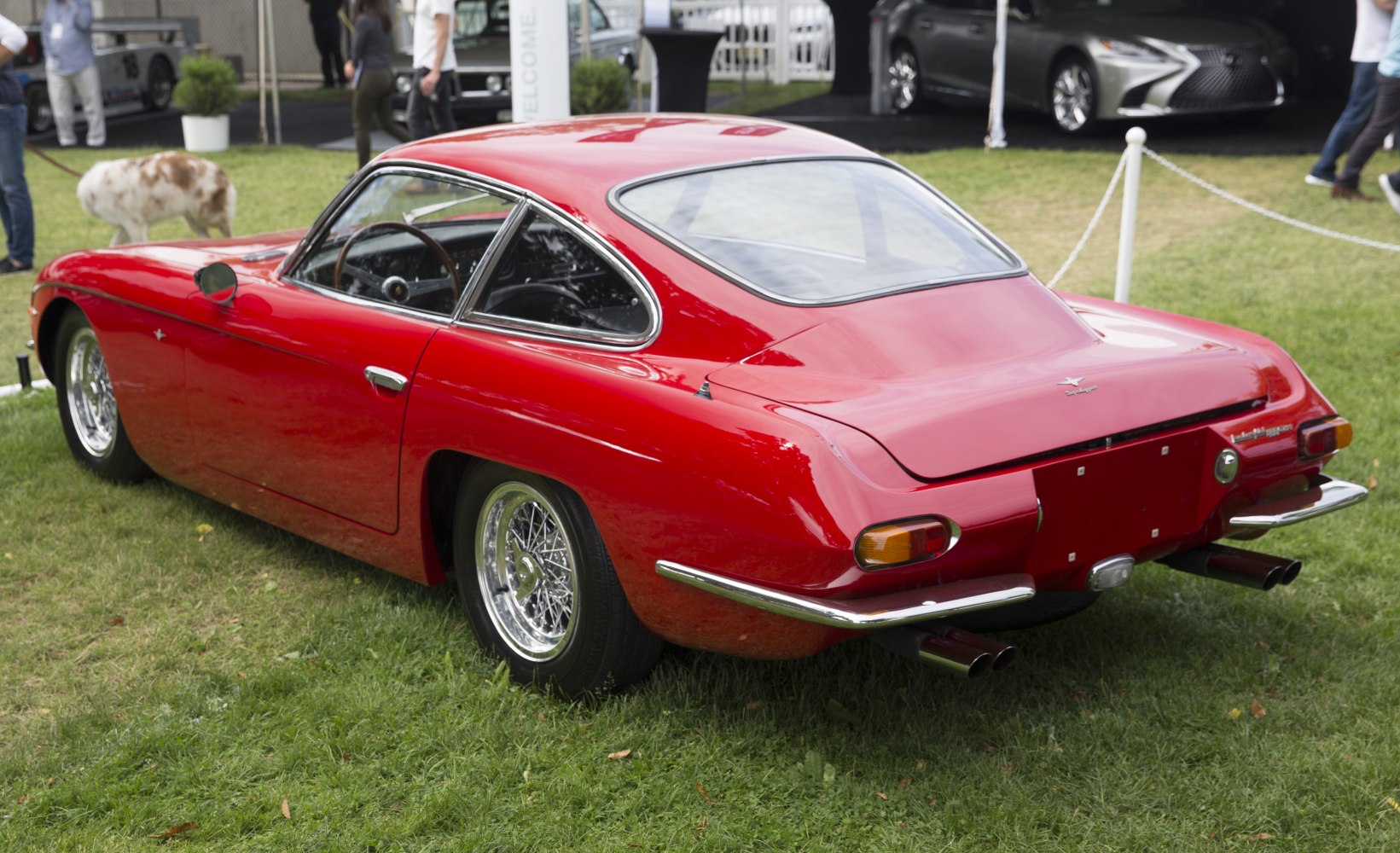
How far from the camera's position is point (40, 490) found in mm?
5312

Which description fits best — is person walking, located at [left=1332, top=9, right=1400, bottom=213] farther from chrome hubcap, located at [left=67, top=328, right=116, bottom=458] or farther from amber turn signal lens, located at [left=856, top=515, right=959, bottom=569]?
chrome hubcap, located at [left=67, top=328, right=116, bottom=458]

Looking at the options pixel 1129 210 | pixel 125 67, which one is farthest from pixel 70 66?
pixel 1129 210

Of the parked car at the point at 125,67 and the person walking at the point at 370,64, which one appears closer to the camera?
the person walking at the point at 370,64

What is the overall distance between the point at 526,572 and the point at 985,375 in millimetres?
1319

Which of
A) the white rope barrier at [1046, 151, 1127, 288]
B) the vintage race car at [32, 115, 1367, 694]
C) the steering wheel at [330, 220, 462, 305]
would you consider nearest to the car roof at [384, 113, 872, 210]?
the vintage race car at [32, 115, 1367, 694]

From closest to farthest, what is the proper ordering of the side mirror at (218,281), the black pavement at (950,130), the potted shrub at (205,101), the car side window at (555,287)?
the car side window at (555,287) → the side mirror at (218,281) → the black pavement at (950,130) → the potted shrub at (205,101)

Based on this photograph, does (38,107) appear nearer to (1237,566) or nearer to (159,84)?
(159,84)

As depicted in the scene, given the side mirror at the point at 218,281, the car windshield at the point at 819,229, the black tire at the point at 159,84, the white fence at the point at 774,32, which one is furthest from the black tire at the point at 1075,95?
the black tire at the point at 159,84

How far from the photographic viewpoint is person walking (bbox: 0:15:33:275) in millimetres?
8766

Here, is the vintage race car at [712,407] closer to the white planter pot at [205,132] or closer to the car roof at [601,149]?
the car roof at [601,149]

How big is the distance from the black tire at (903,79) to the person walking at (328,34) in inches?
415

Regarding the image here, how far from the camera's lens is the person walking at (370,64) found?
11523mm

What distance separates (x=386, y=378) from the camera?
12.5 ft

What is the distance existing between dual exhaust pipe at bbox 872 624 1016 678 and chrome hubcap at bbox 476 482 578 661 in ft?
2.86
